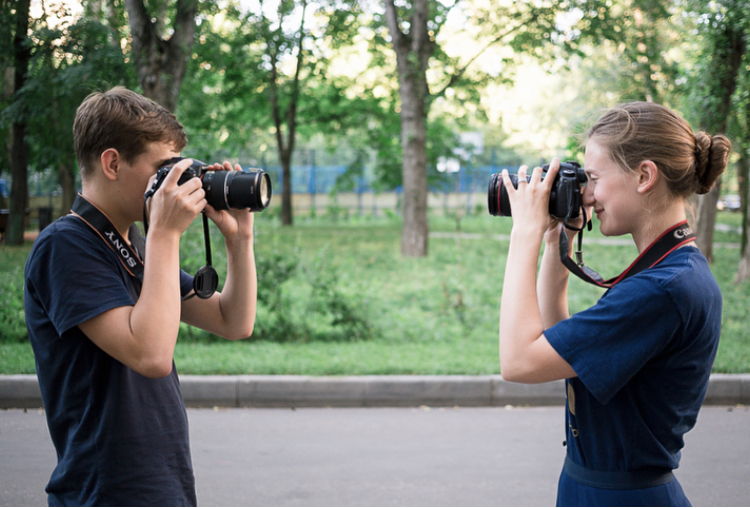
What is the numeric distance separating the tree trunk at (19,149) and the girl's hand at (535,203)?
8772 millimetres

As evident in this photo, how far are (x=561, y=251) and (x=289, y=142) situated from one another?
2084 centimetres

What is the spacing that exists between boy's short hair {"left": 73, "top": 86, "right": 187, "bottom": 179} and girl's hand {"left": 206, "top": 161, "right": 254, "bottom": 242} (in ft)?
0.70

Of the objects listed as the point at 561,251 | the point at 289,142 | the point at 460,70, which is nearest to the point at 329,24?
the point at 460,70

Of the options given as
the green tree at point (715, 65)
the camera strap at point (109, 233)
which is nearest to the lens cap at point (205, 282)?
the camera strap at point (109, 233)

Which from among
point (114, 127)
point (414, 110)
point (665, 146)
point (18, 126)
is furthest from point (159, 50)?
point (665, 146)

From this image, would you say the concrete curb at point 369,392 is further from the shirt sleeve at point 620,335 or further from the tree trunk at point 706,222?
the tree trunk at point 706,222

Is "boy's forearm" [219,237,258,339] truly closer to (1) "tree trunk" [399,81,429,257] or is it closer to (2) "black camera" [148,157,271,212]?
(2) "black camera" [148,157,271,212]

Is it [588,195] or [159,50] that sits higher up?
[159,50]

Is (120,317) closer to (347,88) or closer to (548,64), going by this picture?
(548,64)

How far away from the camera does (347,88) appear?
71.8 ft

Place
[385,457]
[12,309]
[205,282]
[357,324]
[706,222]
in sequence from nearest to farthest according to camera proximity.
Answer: [205,282]
[385,457]
[12,309]
[357,324]
[706,222]

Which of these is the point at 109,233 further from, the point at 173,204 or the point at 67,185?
the point at 67,185

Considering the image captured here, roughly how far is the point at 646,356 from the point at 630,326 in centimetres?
7

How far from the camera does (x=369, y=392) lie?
5.75 metres
